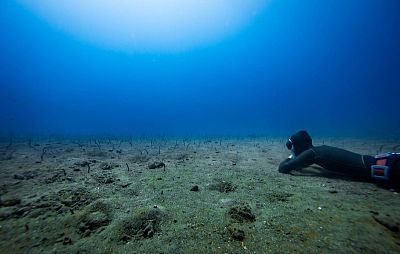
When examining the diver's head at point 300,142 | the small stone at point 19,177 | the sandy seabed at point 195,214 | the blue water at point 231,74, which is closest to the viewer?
the sandy seabed at point 195,214

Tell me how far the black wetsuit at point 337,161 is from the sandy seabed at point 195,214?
0.35 m

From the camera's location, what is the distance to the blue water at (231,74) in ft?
267

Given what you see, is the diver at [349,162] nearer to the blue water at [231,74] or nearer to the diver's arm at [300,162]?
the diver's arm at [300,162]

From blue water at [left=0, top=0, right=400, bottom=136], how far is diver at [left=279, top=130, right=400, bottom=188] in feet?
181

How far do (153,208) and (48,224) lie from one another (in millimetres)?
1759

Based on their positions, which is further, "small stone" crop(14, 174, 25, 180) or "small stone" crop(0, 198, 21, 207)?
"small stone" crop(14, 174, 25, 180)

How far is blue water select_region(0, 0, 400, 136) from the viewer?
8139 cm

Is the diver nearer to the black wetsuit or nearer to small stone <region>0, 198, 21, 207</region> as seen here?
the black wetsuit

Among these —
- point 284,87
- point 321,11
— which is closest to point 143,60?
point 284,87

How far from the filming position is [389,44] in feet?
259

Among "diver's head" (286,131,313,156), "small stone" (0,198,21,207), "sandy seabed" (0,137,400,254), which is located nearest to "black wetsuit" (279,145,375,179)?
"sandy seabed" (0,137,400,254)

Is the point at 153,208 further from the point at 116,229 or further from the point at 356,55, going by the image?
the point at 356,55

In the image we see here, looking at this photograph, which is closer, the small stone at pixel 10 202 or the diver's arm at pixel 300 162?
the small stone at pixel 10 202

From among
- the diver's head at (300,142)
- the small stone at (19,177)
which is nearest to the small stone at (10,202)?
the small stone at (19,177)
